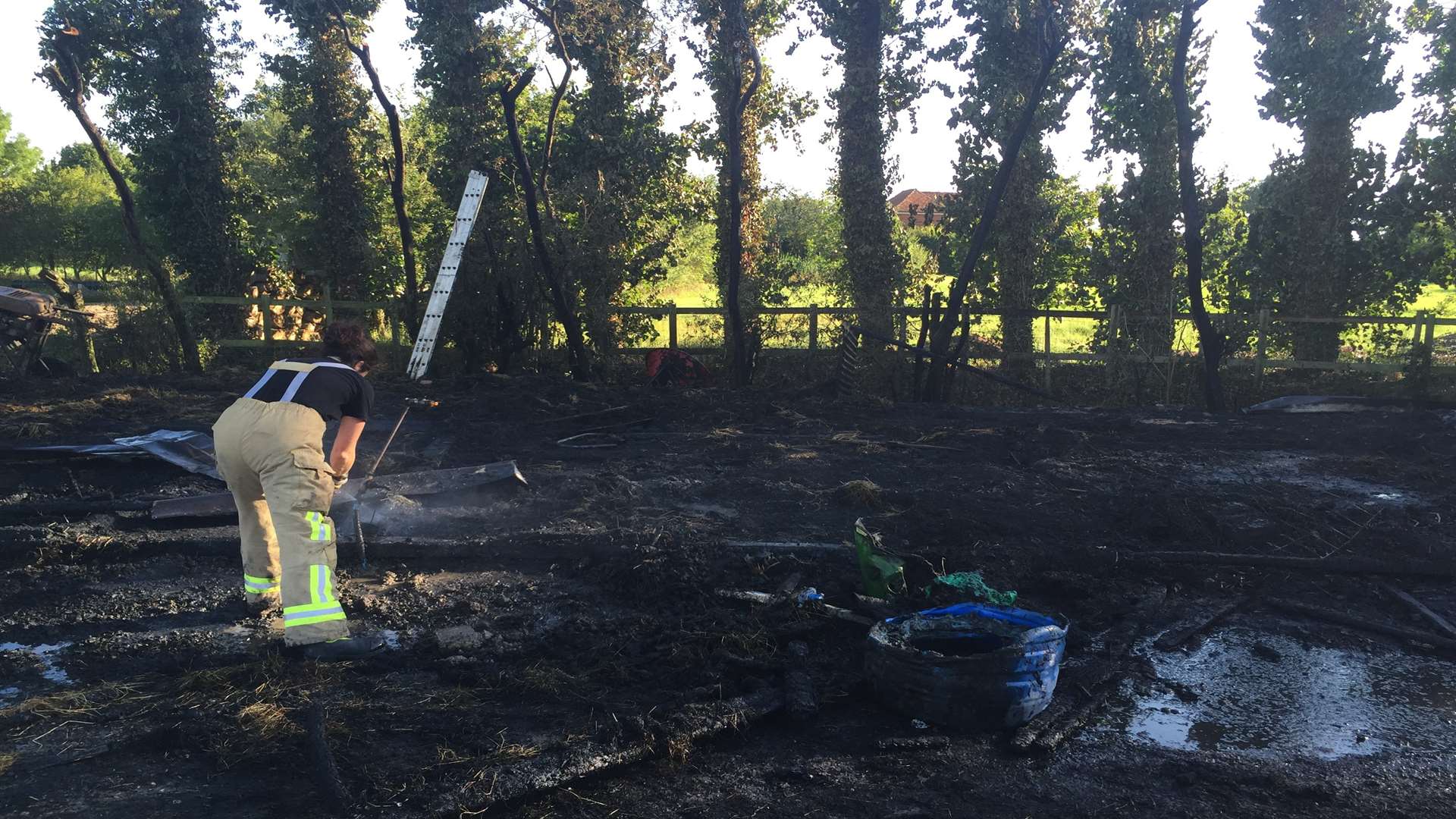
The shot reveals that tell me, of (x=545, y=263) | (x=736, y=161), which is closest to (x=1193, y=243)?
(x=736, y=161)

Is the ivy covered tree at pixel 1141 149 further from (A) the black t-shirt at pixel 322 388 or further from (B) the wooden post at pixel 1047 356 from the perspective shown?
(A) the black t-shirt at pixel 322 388

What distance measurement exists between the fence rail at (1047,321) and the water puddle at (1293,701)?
10.5m

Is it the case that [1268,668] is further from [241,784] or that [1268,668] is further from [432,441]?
[432,441]

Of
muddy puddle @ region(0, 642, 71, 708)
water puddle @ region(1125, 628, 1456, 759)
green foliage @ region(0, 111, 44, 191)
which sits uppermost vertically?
green foliage @ region(0, 111, 44, 191)

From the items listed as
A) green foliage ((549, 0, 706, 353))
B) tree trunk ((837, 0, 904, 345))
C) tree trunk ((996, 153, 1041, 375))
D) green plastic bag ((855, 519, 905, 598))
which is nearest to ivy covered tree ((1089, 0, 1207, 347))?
tree trunk ((996, 153, 1041, 375))

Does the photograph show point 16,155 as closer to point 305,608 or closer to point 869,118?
point 869,118

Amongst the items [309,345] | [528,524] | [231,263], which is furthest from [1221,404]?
[231,263]

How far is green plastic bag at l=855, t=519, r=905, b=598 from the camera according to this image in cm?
567

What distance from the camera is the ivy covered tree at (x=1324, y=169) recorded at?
16062 millimetres

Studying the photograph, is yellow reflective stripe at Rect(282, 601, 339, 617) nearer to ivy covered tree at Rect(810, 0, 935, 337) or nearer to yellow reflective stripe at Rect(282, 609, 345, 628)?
yellow reflective stripe at Rect(282, 609, 345, 628)

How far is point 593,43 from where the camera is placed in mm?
17062

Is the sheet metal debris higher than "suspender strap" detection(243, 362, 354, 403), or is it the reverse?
"suspender strap" detection(243, 362, 354, 403)

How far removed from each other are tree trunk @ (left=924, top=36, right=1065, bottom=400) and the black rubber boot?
11734mm

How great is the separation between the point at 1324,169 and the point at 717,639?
17.0 metres
